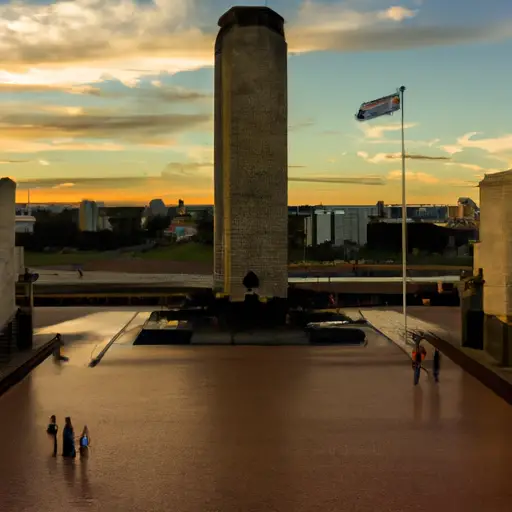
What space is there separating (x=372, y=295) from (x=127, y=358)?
102 ft

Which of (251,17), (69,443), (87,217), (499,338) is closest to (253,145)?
(251,17)

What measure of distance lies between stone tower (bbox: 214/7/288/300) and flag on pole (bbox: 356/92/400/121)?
12.3 feet

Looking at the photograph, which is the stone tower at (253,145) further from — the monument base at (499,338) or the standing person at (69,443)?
the standing person at (69,443)

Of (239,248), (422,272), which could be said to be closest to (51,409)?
(239,248)

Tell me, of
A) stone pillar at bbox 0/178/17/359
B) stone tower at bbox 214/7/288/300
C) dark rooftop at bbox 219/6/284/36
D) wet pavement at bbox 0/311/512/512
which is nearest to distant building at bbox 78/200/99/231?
stone tower at bbox 214/7/288/300

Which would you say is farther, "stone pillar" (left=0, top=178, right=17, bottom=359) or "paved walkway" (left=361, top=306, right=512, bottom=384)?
"stone pillar" (left=0, top=178, right=17, bottom=359)

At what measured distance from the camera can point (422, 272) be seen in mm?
96500

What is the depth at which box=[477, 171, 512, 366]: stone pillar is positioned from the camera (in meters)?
31.4

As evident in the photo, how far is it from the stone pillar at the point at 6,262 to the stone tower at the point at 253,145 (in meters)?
12.2

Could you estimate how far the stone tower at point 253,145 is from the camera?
41.3 m

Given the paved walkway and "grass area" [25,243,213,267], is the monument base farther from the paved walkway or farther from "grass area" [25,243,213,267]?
"grass area" [25,243,213,267]

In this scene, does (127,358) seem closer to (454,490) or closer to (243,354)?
(243,354)

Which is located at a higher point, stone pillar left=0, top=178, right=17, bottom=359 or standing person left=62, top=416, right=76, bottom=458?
stone pillar left=0, top=178, right=17, bottom=359

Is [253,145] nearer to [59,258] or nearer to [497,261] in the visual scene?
[497,261]
